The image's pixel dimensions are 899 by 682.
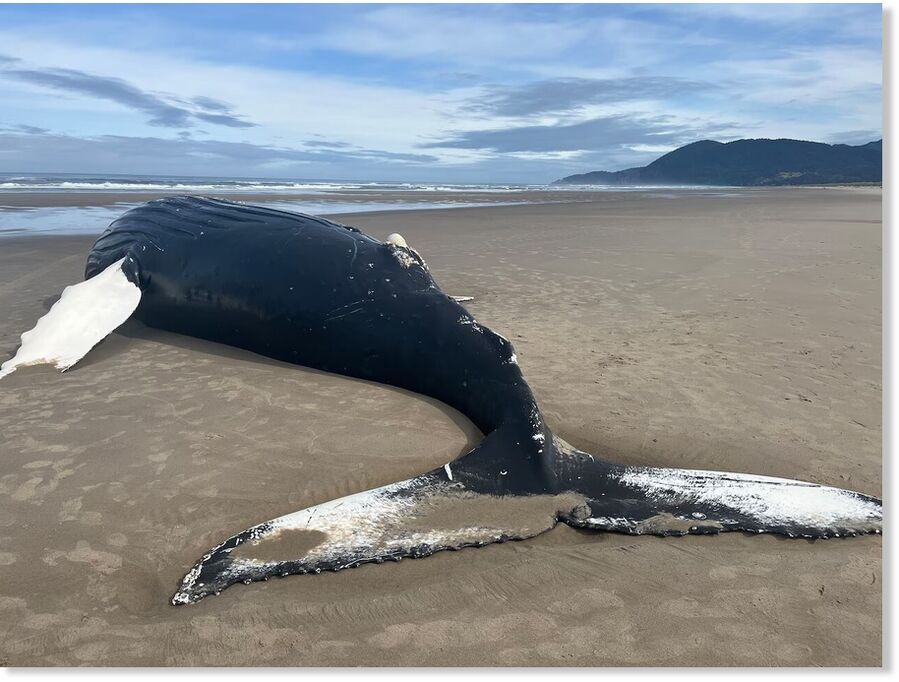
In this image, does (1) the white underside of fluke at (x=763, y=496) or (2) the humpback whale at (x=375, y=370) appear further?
(1) the white underside of fluke at (x=763, y=496)

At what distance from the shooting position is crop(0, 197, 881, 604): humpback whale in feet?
11.2

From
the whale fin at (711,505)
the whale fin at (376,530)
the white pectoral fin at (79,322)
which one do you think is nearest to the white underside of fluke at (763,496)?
the whale fin at (711,505)

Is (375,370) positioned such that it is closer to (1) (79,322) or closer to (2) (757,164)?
(1) (79,322)

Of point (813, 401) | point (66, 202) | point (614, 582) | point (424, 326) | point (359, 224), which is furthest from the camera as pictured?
point (66, 202)

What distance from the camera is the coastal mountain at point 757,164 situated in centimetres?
12150

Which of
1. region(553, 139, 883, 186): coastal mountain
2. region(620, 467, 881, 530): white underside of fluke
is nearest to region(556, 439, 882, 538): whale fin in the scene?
region(620, 467, 881, 530): white underside of fluke

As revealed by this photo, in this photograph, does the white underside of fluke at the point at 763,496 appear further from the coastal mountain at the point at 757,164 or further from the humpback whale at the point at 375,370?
the coastal mountain at the point at 757,164

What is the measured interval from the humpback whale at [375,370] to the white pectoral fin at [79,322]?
0.06 feet

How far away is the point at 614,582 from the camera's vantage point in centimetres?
316

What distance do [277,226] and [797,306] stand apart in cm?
716

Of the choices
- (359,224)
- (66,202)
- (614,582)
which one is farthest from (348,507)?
(66,202)

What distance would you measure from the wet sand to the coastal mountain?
118 metres

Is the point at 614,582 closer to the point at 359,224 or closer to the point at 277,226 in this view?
the point at 277,226

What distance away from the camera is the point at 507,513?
3.65 meters
